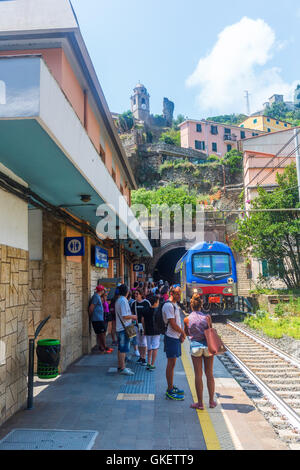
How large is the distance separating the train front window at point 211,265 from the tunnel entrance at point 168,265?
66.9ft

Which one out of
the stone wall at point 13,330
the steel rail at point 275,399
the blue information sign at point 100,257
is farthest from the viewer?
the blue information sign at point 100,257

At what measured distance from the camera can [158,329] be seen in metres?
6.04

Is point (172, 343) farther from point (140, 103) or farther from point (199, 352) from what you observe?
point (140, 103)

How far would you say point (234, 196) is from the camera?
43625 millimetres

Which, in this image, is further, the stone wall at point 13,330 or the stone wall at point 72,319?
the stone wall at point 72,319

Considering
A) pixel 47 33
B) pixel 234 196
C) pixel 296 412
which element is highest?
pixel 234 196

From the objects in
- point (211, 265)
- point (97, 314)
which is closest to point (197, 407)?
point (97, 314)

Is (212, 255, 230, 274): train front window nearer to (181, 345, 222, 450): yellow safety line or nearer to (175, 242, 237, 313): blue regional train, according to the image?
(175, 242, 237, 313): blue regional train

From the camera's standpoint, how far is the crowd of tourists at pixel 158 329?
5.25 meters

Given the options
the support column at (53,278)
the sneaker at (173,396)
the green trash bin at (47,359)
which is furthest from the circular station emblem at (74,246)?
the sneaker at (173,396)

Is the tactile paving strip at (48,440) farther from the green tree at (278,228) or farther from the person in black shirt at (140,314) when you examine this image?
the green tree at (278,228)

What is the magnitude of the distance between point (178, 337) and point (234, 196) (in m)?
39.7
